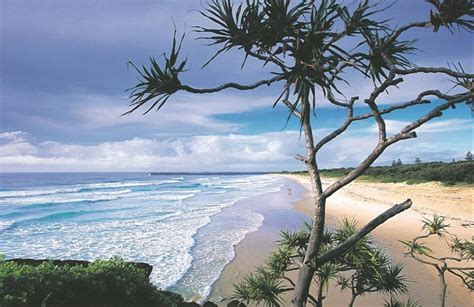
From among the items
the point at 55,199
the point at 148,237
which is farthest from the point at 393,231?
the point at 55,199

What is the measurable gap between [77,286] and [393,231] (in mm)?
12114

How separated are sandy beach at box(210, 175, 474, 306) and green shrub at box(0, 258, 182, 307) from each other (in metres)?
3.24

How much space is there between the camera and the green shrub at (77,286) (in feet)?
12.7

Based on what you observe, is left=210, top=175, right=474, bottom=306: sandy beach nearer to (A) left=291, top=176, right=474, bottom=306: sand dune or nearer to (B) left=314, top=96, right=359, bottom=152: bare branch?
(A) left=291, top=176, right=474, bottom=306: sand dune

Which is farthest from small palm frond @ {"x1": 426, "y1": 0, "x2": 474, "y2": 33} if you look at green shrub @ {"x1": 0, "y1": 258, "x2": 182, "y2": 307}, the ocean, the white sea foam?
the white sea foam

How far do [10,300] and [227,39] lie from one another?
10.1ft

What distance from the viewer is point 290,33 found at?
405 cm

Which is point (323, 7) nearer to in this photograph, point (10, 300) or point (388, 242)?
point (10, 300)

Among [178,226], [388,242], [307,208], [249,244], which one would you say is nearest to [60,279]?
[249,244]

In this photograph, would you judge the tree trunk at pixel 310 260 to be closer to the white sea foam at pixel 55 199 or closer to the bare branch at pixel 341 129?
the bare branch at pixel 341 129

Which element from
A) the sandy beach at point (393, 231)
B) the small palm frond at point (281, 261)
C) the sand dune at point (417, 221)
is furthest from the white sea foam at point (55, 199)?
the small palm frond at point (281, 261)

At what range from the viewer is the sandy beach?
25.2 ft

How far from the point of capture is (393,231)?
46.6 ft

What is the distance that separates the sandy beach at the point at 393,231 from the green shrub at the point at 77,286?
3.24 meters
